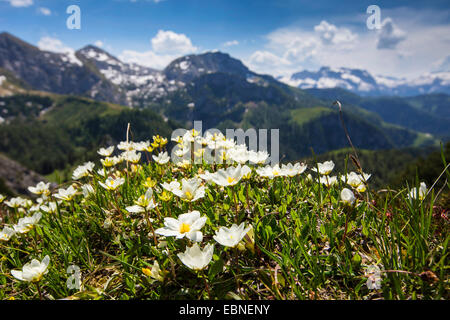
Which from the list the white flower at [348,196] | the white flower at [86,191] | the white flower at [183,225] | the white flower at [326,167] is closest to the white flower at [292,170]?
the white flower at [326,167]

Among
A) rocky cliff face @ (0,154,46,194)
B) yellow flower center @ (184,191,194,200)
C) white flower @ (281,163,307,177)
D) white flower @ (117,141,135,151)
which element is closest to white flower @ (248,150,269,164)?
white flower @ (281,163,307,177)

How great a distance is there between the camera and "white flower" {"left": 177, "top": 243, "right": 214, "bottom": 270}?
5.39 feet

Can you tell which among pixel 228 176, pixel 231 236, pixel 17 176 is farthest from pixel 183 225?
pixel 17 176

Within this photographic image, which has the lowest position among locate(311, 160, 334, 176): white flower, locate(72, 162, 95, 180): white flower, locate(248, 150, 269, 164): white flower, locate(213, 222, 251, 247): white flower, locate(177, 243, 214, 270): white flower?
locate(177, 243, 214, 270): white flower

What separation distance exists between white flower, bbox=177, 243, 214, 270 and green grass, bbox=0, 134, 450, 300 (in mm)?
72

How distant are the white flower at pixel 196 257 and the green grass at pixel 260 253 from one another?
7cm

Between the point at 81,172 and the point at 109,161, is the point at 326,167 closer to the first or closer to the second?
the point at 109,161

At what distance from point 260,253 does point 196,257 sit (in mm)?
700

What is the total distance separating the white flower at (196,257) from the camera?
64.7 inches

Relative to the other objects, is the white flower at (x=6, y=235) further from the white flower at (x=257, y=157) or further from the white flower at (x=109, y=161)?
the white flower at (x=257, y=157)

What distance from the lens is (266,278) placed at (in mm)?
1861

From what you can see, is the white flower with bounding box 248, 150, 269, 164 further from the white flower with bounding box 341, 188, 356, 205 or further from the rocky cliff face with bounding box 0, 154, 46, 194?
the rocky cliff face with bounding box 0, 154, 46, 194
